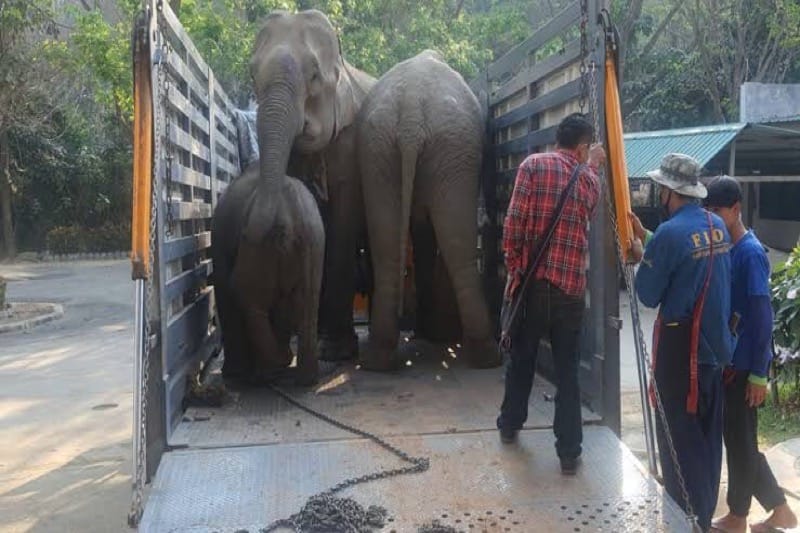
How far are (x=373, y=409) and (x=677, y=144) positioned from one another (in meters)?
10.3

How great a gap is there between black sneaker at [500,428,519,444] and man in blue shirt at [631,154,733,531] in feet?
2.04

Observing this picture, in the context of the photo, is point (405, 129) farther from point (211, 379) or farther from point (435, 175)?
point (211, 379)

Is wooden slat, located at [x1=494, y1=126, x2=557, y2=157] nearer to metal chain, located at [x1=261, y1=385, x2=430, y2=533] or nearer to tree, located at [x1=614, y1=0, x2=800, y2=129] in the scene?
metal chain, located at [x1=261, y1=385, x2=430, y2=533]

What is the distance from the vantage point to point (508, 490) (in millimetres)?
3156

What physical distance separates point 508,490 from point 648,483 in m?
0.54

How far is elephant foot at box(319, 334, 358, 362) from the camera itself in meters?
5.57

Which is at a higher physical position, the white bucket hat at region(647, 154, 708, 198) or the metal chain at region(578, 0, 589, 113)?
the metal chain at region(578, 0, 589, 113)

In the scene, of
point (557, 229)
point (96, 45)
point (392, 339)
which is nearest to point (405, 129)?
point (392, 339)

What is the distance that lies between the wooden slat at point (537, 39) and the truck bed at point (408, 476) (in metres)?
1.93

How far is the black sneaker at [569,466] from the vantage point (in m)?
3.31

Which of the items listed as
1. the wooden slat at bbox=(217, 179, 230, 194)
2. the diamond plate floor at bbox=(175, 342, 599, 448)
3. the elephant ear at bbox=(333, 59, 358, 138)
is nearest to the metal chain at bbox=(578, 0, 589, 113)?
the diamond plate floor at bbox=(175, 342, 599, 448)

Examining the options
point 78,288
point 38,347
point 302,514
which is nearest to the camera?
point 302,514

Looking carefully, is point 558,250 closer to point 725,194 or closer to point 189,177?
point 725,194

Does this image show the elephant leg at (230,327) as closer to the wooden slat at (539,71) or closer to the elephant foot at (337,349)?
the elephant foot at (337,349)
